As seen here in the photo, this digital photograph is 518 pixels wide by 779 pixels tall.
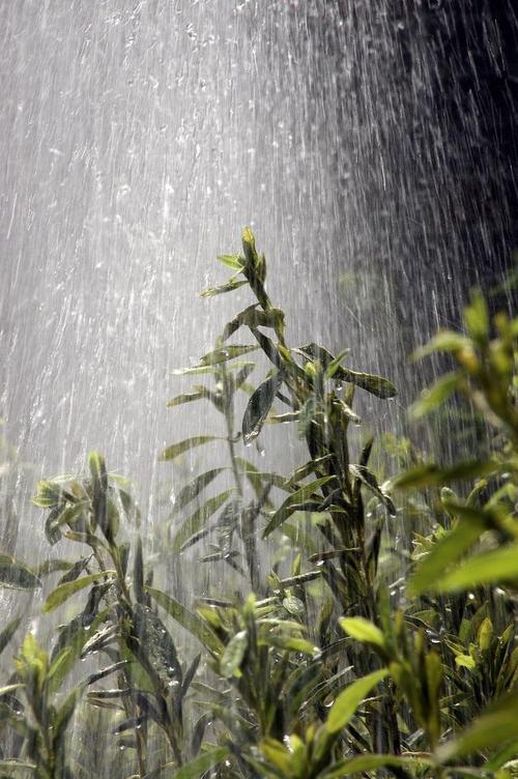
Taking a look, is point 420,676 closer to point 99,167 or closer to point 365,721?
point 365,721

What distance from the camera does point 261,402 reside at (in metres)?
0.78

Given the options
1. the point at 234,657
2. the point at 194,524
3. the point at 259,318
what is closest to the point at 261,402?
the point at 259,318

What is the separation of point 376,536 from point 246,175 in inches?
145

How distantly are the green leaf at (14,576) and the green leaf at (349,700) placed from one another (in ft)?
1.49

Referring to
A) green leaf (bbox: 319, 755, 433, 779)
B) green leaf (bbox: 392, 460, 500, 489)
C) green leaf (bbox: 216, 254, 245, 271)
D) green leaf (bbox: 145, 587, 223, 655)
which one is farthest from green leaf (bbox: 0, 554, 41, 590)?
green leaf (bbox: 392, 460, 500, 489)

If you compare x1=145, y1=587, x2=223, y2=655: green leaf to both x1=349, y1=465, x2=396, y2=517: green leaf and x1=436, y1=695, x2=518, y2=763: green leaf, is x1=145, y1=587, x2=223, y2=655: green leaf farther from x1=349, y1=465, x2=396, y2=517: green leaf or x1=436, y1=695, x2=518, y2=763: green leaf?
x1=436, y1=695, x2=518, y2=763: green leaf

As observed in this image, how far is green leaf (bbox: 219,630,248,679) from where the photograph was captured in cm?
49

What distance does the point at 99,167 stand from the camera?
409cm

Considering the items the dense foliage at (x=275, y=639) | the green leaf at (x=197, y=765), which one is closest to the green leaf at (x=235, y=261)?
the dense foliage at (x=275, y=639)

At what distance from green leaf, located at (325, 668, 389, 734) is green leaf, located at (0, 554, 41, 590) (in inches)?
17.9

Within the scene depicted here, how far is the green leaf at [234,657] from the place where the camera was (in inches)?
19.5

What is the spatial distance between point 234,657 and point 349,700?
84 mm

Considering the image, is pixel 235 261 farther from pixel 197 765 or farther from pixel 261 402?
pixel 197 765

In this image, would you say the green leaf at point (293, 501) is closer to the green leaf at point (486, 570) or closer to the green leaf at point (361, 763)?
the green leaf at point (361, 763)
